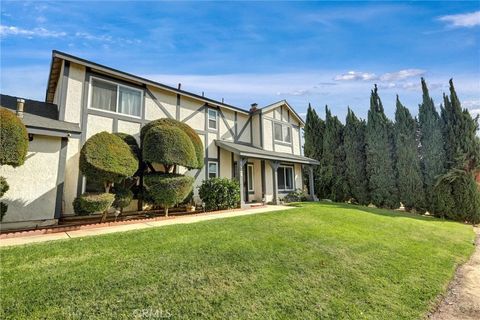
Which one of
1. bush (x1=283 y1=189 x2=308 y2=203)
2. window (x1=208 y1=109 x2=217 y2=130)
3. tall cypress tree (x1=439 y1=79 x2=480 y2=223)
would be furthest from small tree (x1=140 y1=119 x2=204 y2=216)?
tall cypress tree (x1=439 y1=79 x2=480 y2=223)

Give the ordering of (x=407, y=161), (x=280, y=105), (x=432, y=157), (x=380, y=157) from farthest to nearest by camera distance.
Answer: (x=280, y=105) < (x=380, y=157) < (x=407, y=161) < (x=432, y=157)

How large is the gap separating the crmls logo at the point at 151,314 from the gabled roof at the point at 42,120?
24.0ft

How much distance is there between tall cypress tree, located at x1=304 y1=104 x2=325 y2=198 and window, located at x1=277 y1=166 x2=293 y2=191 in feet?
13.4

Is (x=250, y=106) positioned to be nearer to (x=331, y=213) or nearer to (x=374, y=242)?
(x=331, y=213)

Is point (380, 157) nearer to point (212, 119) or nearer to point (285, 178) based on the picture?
point (285, 178)

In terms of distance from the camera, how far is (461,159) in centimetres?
1404

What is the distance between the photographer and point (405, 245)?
6949mm

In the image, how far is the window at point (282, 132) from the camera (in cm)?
1795

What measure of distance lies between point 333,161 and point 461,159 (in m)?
8.01

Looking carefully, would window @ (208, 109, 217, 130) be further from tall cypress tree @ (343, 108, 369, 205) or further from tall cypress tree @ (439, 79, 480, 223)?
tall cypress tree @ (439, 79, 480, 223)

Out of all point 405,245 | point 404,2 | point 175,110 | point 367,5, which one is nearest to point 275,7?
point 367,5

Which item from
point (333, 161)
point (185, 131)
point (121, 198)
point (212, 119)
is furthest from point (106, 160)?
point (333, 161)

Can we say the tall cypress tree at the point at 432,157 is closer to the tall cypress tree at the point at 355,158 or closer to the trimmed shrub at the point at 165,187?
the tall cypress tree at the point at 355,158

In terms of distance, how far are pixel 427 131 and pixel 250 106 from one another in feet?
40.7
